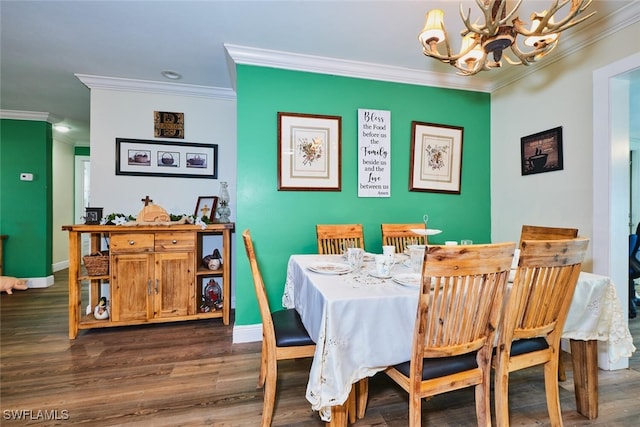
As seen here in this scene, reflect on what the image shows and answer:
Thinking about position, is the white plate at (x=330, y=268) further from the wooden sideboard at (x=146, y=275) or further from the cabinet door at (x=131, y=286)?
the cabinet door at (x=131, y=286)

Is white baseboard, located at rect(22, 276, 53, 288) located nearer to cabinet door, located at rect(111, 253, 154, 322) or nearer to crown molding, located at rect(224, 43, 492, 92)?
cabinet door, located at rect(111, 253, 154, 322)

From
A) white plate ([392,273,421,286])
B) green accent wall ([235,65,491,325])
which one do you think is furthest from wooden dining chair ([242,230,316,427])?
green accent wall ([235,65,491,325])

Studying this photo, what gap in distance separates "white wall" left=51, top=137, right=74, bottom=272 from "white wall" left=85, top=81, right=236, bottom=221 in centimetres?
275

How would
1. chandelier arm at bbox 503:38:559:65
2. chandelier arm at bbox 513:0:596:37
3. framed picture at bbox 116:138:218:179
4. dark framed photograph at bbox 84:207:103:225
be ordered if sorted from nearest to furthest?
chandelier arm at bbox 513:0:596:37 → chandelier arm at bbox 503:38:559:65 → dark framed photograph at bbox 84:207:103:225 → framed picture at bbox 116:138:218:179

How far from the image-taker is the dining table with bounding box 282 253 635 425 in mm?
1174

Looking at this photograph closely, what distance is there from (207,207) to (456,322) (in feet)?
9.21

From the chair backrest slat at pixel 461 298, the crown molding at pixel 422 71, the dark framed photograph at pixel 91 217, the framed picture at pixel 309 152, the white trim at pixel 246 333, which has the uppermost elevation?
the crown molding at pixel 422 71

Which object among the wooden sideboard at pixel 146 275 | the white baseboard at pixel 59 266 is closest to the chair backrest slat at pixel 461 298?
the wooden sideboard at pixel 146 275

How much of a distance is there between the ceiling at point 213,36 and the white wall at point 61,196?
92.9 inches

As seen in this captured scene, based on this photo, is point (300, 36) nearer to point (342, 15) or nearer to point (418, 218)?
point (342, 15)

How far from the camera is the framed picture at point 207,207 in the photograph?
3.18 meters

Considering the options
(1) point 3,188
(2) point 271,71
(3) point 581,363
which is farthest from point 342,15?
(1) point 3,188

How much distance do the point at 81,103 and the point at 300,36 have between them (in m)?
3.35

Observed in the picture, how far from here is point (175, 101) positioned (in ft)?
11.2
